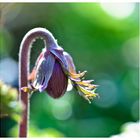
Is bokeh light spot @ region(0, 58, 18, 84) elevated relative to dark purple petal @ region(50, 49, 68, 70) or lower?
elevated

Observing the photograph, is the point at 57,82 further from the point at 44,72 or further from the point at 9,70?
the point at 9,70

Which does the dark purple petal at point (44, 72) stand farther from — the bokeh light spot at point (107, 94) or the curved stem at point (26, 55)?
the bokeh light spot at point (107, 94)

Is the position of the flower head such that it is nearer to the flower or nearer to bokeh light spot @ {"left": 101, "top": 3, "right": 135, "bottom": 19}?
the flower

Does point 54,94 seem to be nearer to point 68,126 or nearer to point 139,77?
point 68,126

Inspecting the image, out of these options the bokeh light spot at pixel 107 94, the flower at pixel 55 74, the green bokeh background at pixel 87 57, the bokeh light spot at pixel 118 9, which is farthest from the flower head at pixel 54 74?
the bokeh light spot at pixel 118 9

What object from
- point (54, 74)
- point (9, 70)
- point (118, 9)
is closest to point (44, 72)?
point (54, 74)

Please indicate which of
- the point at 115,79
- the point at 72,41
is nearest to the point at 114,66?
the point at 115,79

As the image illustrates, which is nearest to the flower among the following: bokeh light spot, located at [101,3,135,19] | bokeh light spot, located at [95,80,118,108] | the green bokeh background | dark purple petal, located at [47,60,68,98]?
dark purple petal, located at [47,60,68,98]
